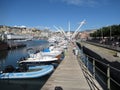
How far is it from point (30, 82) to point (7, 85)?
1.90 m

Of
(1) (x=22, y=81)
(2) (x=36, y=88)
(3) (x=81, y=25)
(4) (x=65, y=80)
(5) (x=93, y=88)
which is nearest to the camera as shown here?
(5) (x=93, y=88)

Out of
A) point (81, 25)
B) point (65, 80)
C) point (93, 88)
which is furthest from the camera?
point (81, 25)

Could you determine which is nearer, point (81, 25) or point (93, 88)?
point (93, 88)

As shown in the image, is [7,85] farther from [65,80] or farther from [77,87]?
[77,87]

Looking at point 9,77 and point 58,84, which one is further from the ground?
point 58,84

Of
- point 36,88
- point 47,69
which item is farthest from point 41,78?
point 36,88

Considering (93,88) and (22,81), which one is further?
(22,81)

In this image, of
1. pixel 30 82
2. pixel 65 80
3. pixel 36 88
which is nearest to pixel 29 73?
pixel 30 82

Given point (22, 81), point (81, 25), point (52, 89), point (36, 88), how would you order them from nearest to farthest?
point (52, 89) → point (36, 88) → point (22, 81) → point (81, 25)

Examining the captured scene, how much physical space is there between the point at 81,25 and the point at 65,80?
111 metres

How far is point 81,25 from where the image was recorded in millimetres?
120875

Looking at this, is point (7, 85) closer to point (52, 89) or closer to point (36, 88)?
point (36, 88)

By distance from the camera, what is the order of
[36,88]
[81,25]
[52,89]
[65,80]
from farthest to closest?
[81,25] < [36,88] < [65,80] < [52,89]

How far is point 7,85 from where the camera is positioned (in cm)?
1719
